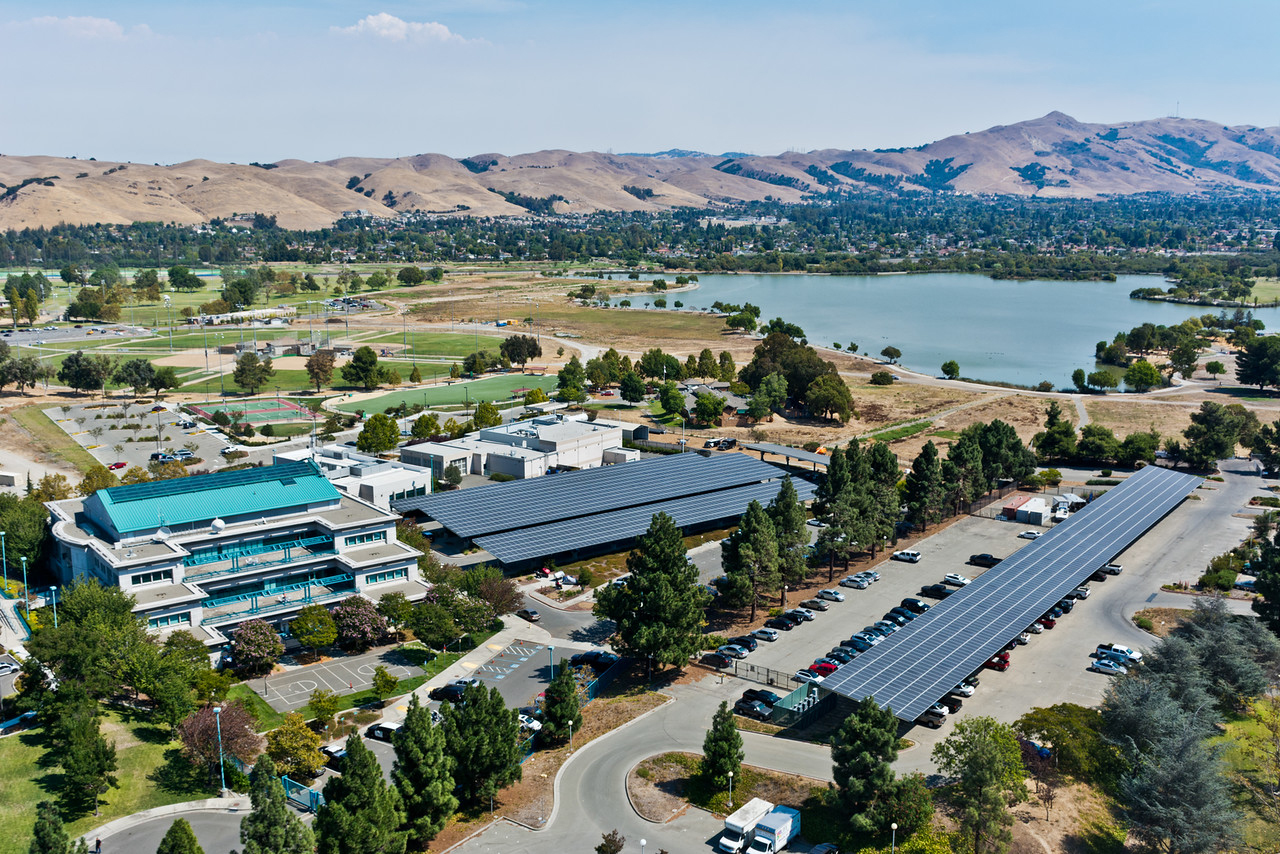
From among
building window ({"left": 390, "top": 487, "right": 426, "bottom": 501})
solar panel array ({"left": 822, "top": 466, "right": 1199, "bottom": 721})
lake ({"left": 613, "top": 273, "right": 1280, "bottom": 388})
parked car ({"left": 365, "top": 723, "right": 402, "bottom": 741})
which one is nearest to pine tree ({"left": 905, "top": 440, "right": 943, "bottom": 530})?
solar panel array ({"left": 822, "top": 466, "right": 1199, "bottom": 721})

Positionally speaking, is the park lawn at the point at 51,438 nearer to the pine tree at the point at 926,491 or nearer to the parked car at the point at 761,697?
the parked car at the point at 761,697

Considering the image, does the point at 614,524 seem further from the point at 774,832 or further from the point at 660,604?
the point at 774,832

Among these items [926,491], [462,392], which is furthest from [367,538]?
[462,392]

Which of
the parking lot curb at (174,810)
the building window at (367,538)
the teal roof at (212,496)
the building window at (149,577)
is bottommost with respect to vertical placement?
the parking lot curb at (174,810)

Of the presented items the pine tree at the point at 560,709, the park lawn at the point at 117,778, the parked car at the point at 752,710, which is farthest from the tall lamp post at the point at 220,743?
the parked car at the point at 752,710

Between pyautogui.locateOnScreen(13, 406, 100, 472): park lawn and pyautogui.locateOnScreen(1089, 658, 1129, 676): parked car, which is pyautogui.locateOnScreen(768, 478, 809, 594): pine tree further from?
pyautogui.locateOnScreen(13, 406, 100, 472): park lawn
